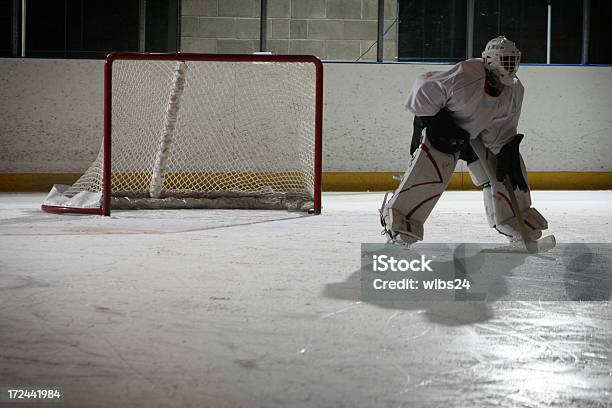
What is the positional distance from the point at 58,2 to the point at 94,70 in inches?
213

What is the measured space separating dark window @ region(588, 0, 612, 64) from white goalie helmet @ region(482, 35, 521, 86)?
21.9 feet

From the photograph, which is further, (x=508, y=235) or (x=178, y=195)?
(x=178, y=195)

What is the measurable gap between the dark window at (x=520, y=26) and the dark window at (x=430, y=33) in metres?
0.37

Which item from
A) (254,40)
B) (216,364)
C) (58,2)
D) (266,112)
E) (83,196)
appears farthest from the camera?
(58,2)

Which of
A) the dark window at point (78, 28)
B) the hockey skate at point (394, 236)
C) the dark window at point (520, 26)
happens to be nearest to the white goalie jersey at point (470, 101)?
the hockey skate at point (394, 236)

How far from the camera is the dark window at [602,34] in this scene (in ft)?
35.4

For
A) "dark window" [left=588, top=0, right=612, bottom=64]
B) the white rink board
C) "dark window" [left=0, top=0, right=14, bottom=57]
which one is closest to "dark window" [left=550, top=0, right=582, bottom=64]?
"dark window" [left=588, top=0, right=612, bottom=64]

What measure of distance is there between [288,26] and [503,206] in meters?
7.11

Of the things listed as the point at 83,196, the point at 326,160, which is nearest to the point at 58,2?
the point at 326,160

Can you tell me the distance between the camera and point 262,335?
8.58 ft

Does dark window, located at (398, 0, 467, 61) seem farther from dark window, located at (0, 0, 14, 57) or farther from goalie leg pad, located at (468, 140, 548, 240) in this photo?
goalie leg pad, located at (468, 140, 548, 240)

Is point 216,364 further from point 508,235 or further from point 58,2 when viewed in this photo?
point 58,2

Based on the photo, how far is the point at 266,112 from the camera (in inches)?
308

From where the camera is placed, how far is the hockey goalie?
4.18 meters
